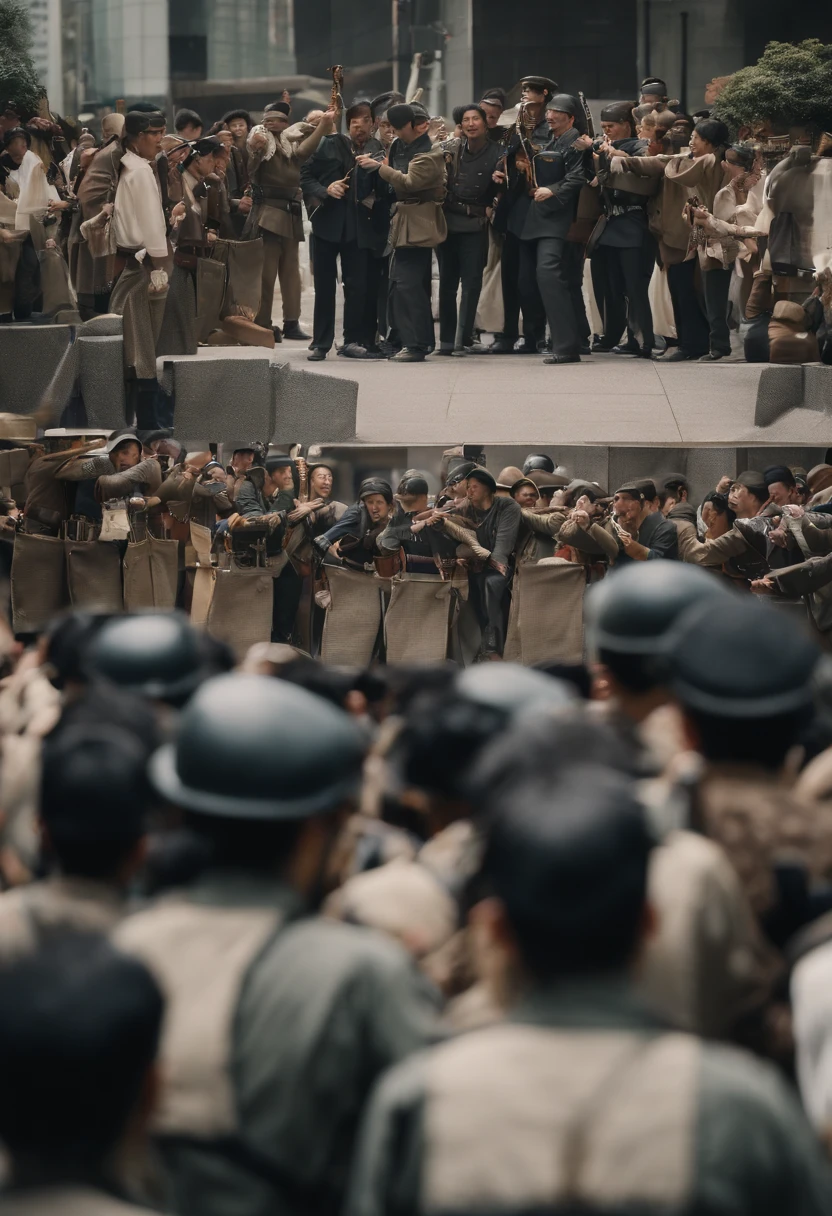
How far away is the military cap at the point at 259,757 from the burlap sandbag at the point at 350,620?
983 cm

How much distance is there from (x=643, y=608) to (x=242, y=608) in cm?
917

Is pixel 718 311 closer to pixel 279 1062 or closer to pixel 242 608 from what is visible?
pixel 242 608

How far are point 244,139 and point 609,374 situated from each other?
12.0 feet

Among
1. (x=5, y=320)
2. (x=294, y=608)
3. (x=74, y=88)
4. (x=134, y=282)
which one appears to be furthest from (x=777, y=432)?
(x=74, y=88)

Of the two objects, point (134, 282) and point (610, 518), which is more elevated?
point (134, 282)

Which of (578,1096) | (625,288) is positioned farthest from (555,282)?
(578,1096)

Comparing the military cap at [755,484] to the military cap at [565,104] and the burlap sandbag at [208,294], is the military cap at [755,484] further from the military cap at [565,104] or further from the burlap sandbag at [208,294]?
the burlap sandbag at [208,294]

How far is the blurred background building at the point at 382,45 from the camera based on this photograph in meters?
24.8

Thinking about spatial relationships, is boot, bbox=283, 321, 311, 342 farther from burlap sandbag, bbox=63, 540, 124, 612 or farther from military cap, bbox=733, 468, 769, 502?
military cap, bbox=733, 468, 769, 502

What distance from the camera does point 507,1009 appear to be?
207 centimetres

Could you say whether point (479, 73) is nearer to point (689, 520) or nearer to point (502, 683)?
point (689, 520)

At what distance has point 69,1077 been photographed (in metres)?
1.84

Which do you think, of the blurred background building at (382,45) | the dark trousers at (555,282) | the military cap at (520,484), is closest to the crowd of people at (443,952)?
the military cap at (520,484)

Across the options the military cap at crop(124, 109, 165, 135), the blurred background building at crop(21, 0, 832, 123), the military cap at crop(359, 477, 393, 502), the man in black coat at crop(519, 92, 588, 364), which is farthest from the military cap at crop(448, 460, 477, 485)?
the blurred background building at crop(21, 0, 832, 123)
